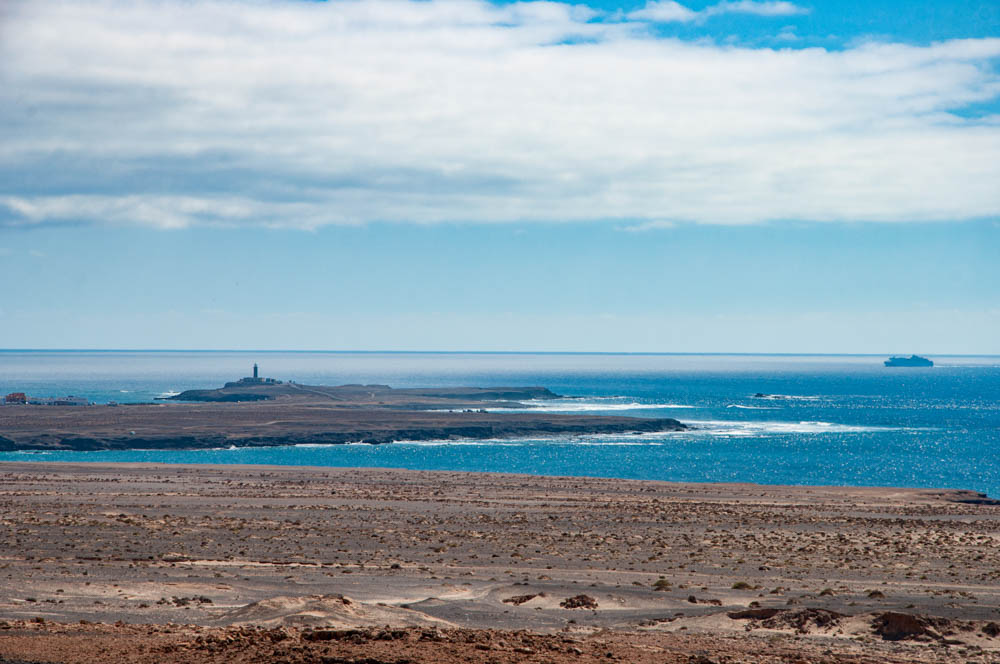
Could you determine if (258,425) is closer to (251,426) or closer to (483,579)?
(251,426)

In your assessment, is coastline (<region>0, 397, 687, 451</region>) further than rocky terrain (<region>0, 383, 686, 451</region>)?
No

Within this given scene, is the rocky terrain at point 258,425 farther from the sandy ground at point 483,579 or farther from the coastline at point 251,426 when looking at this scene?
the sandy ground at point 483,579

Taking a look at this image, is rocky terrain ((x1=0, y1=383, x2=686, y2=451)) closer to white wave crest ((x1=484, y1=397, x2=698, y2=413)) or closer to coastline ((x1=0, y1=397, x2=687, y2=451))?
coastline ((x1=0, y1=397, x2=687, y2=451))

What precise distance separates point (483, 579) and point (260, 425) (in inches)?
3638

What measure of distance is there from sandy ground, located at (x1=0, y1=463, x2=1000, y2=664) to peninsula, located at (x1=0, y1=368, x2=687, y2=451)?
5292cm

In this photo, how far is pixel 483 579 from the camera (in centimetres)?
2691

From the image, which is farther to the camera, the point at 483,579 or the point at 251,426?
the point at 251,426

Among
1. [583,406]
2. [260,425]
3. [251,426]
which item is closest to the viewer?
[251,426]

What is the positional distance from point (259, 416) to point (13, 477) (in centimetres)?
7052

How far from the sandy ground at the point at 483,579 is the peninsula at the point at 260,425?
52924mm

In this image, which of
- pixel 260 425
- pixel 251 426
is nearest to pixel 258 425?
pixel 260 425

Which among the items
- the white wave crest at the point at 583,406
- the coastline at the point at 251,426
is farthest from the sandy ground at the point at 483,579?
the white wave crest at the point at 583,406

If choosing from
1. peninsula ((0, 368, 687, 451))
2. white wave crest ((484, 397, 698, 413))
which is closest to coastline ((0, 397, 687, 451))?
peninsula ((0, 368, 687, 451))

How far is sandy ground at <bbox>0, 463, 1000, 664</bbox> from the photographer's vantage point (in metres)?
18.0
